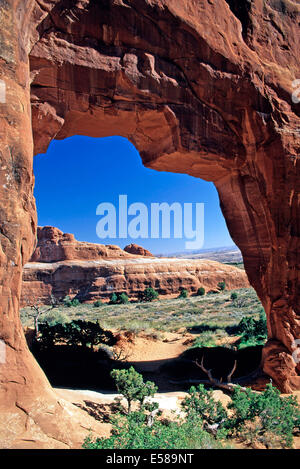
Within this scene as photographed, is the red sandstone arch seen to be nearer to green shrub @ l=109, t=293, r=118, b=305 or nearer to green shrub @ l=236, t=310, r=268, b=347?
green shrub @ l=236, t=310, r=268, b=347

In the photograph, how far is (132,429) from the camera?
4262mm

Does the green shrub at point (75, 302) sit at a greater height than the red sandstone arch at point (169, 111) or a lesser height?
lesser

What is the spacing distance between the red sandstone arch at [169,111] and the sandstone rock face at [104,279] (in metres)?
30.8

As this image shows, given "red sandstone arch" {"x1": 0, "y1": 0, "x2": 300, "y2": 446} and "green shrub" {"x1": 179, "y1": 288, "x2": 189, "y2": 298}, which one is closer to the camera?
"red sandstone arch" {"x1": 0, "y1": 0, "x2": 300, "y2": 446}

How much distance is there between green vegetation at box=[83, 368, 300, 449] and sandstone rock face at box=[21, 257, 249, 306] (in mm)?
33186

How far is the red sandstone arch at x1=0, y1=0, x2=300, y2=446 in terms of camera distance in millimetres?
4555

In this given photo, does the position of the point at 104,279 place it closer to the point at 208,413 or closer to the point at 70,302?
the point at 70,302

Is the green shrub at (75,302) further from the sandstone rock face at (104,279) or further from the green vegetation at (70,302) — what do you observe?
A: the sandstone rock face at (104,279)

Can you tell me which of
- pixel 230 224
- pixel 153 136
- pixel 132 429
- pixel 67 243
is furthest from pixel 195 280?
pixel 132 429

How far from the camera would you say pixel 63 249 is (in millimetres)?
42312

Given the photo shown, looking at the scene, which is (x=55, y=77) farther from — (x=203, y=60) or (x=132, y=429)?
(x=132, y=429)

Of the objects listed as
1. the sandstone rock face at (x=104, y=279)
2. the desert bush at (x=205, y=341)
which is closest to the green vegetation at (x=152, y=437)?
the desert bush at (x=205, y=341)

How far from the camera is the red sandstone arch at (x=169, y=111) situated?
455cm

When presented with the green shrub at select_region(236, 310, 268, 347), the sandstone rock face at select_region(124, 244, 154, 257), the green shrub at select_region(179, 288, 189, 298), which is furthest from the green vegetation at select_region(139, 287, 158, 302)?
the green shrub at select_region(236, 310, 268, 347)
